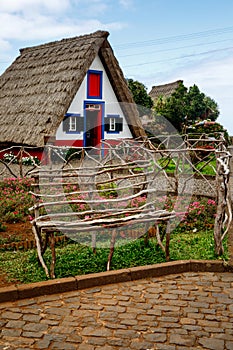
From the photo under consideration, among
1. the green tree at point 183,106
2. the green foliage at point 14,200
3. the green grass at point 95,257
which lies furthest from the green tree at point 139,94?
the green grass at point 95,257

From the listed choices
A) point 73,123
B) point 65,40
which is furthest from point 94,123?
point 65,40

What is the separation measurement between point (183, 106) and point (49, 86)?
29.9 ft

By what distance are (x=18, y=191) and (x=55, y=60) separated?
9.65 m

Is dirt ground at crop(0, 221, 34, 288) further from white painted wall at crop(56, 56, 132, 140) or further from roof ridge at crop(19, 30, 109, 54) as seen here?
roof ridge at crop(19, 30, 109, 54)

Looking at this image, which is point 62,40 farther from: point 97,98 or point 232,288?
point 232,288

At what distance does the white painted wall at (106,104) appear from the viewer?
17.3 meters

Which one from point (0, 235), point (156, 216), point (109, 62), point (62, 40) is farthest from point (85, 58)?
point (156, 216)

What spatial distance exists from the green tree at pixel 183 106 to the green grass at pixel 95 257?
17843 millimetres

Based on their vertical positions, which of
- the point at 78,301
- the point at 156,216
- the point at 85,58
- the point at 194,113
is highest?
the point at 85,58

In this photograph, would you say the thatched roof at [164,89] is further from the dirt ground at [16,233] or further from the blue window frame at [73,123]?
the dirt ground at [16,233]

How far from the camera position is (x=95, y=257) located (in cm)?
571

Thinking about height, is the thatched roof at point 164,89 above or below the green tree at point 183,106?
above

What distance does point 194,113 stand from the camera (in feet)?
80.4

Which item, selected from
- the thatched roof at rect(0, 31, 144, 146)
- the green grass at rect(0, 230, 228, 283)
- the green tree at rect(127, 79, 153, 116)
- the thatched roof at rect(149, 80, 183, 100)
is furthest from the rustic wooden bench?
the thatched roof at rect(149, 80, 183, 100)
